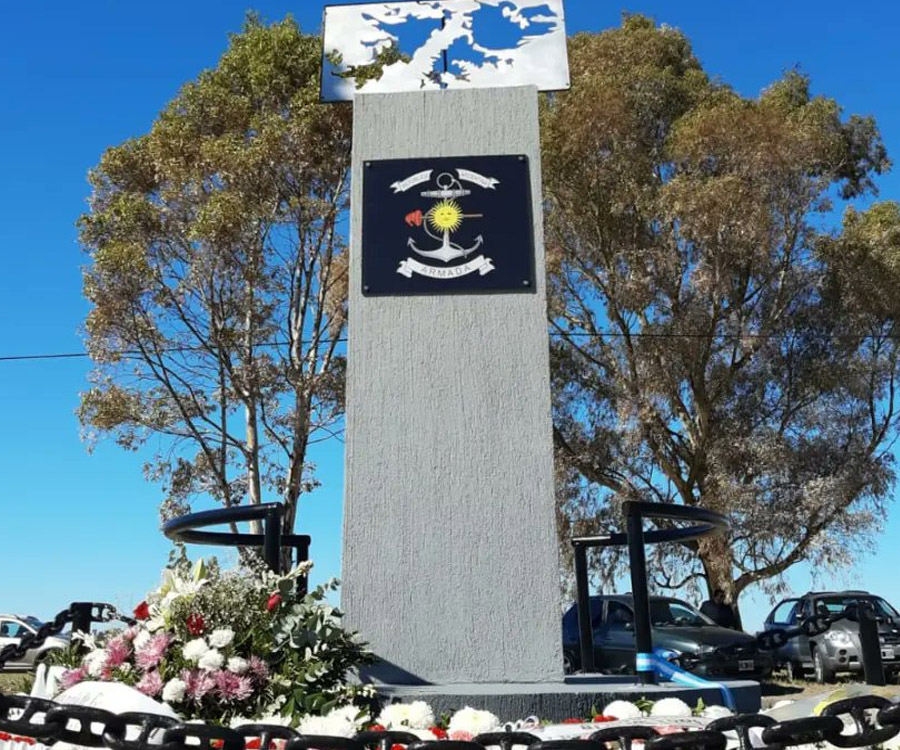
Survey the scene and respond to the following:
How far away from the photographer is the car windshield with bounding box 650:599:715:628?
12516 millimetres

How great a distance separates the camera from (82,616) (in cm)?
306

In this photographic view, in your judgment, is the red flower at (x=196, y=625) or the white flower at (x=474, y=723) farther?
the red flower at (x=196, y=625)

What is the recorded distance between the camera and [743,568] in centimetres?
1670

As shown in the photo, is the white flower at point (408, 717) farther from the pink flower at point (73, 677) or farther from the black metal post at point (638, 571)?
the black metal post at point (638, 571)

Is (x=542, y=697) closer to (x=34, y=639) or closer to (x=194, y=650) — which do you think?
(x=194, y=650)

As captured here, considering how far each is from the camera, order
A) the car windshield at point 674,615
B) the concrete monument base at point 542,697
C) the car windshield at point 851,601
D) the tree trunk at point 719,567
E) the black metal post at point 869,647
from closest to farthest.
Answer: the concrete monument base at point 542,697
the black metal post at point 869,647
the car windshield at point 674,615
the car windshield at point 851,601
the tree trunk at point 719,567

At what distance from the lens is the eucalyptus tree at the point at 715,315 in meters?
16.5

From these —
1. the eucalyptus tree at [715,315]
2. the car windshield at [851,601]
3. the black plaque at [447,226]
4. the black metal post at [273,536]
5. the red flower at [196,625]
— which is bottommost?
the red flower at [196,625]

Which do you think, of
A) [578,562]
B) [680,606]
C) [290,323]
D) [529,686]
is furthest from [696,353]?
[529,686]

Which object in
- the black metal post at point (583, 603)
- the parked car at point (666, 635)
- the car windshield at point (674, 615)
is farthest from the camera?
the car windshield at point (674, 615)

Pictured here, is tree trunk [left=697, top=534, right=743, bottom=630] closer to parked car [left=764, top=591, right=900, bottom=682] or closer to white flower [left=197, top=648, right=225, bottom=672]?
parked car [left=764, top=591, right=900, bottom=682]

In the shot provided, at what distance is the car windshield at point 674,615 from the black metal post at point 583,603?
861 centimetres

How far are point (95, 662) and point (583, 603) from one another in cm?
223

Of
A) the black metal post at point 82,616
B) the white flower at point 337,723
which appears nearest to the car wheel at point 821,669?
the black metal post at point 82,616
